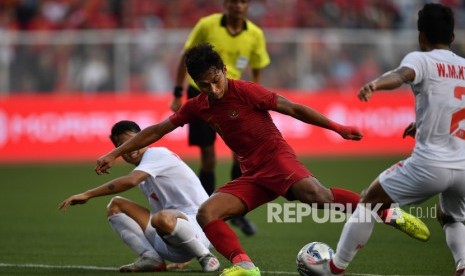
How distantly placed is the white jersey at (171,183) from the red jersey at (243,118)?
0.62 metres

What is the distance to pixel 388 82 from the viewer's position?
6555mm

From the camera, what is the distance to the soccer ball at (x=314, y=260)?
7.39 m

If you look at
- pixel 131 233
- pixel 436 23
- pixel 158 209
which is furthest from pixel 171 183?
pixel 436 23

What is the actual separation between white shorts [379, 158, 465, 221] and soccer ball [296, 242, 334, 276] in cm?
86

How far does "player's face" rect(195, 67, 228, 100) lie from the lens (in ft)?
25.0

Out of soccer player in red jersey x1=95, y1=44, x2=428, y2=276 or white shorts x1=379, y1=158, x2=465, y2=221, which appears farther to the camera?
soccer player in red jersey x1=95, y1=44, x2=428, y2=276

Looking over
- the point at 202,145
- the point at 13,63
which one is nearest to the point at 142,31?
the point at 13,63

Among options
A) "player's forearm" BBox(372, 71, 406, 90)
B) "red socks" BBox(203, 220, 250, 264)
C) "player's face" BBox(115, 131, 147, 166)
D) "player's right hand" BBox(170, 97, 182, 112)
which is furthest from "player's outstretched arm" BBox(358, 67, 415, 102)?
"player's right hand" BBox(170, 97, 182, 112)

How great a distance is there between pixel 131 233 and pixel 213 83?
1705mm

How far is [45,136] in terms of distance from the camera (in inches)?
823

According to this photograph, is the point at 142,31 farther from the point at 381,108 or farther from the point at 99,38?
the point at 381,108

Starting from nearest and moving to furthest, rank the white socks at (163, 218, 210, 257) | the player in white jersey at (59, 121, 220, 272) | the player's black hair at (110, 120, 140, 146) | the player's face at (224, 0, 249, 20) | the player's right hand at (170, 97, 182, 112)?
the white socks at (163, 218, 210, 257) < the player in white jersey at (59, 121, 220, 272) < the player's black hair at (110, 120, 140, 146) < the player's face at (224, 0, 249, 20) < the player's right hand at (170, 97, 182, 112)

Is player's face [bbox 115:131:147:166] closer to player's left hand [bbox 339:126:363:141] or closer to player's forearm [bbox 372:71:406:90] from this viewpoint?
player's left hand [bbox 339:126:363:141]

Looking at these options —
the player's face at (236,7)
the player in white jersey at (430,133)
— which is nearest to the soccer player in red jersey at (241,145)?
the player in white jersey at (430,133)
